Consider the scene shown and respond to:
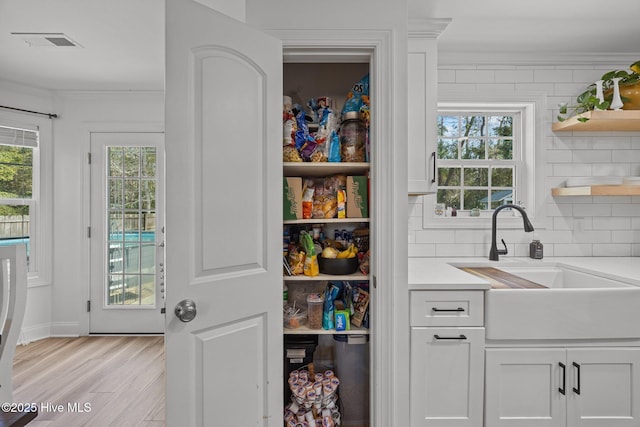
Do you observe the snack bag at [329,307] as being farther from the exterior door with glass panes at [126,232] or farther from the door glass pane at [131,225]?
the door glass pane at [131,225]

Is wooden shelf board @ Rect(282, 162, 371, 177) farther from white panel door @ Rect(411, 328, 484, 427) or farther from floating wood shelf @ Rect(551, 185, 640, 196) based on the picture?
floating wood shelf @ Rect(551, 185, 640, 196)

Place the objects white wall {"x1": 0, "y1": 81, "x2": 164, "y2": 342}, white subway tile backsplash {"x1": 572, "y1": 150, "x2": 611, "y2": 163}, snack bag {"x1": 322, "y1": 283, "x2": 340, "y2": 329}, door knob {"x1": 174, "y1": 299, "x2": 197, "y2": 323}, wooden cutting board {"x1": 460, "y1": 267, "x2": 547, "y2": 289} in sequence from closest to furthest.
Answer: door knob {"x1": 174, "y1": 299, "x2": 197, "y2": 323} → snack bag {"x1": 322, "y1": 283, "x2": 340, "y2": 329} → wooden cutting board {"x1": 460, "y1": 267, "x2": 547, "y2": 289} → white subway tile backsplash {"x1": 572, "y1": 150, "x2": 611, "y2": 163} → white wall {"x1": 0, "y1": 81, "x2": 164, "y2": 342}

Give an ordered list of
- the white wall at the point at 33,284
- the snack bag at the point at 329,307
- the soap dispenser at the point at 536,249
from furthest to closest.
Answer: the white wall at the point at 33,284, the soap dispenser at the point at 536,249, the snack bag at the point at 329,307

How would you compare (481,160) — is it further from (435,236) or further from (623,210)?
(623,210)

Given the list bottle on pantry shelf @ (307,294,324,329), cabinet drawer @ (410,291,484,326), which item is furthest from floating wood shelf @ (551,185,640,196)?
bottle on pantry shelf @ (307,294,324,329)

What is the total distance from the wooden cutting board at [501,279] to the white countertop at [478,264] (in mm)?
66

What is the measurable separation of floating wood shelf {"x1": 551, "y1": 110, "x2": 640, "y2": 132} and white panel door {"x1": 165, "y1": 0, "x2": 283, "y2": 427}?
2.06 m

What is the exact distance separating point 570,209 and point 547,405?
1.48m

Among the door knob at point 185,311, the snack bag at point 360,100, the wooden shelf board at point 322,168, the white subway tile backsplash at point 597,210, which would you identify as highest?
the snack bag at point 360,100

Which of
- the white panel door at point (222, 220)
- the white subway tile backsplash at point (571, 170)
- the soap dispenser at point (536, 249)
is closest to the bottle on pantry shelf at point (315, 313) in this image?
the white panel door at point (222, 220)

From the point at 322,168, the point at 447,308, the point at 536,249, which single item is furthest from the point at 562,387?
the point at 322,168

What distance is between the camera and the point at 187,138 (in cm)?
122

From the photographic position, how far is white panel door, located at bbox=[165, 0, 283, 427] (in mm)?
1209

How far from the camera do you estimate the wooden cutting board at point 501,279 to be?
185 cm
